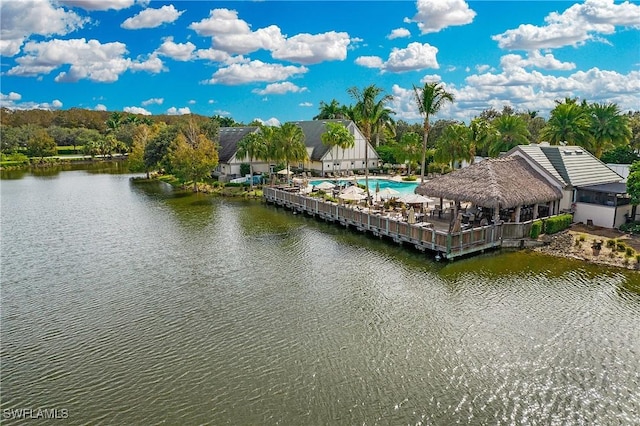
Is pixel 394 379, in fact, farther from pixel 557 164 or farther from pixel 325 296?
pixel 557 164

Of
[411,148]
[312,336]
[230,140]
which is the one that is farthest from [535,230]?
[230,140]

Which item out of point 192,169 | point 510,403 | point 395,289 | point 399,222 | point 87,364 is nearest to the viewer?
point 510,403

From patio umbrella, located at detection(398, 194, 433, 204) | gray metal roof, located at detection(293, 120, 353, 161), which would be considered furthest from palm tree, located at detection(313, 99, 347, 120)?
patio umbrella, located at detection(398, 194, 433, 204)

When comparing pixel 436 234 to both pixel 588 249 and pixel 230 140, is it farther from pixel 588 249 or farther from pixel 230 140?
pixel 230 140

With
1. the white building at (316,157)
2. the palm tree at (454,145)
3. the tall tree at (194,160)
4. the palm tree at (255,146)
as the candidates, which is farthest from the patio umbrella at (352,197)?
the tall tree at (194,160)

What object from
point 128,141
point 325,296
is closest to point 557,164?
point 325,296

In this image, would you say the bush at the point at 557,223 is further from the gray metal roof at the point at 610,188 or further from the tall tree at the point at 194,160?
the tall tree at the point at 194,160
